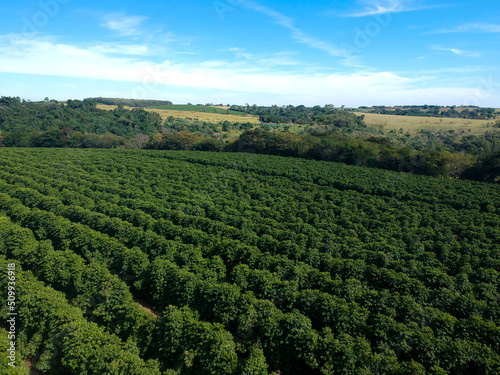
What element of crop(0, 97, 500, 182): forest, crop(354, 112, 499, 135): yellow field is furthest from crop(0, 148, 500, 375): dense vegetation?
crop(354, 112, 499, 135): yellow field

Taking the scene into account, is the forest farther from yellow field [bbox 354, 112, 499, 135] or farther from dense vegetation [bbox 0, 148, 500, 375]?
dense vegetation [bbox 0, 148, 500, 375]

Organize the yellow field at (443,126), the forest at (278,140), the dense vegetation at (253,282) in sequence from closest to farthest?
the dense vegetation at (253,282)
the forest at (278,140)
the yellow field at (443,126)

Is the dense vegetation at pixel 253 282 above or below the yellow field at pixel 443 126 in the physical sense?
below

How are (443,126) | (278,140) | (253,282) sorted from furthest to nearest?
(443,126), (278,140), (253,282)

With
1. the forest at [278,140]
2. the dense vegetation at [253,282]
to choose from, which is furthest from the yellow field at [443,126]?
the dense vegetation at [253,282]

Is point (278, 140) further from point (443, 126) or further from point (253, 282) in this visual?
point (443, 126)

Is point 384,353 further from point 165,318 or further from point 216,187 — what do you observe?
point 216,187

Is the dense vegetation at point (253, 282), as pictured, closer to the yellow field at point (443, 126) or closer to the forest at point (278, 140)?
the forest at point (278, 140)

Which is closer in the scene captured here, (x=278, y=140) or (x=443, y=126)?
(x=278, y=140)

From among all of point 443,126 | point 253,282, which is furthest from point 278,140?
point 443,126
